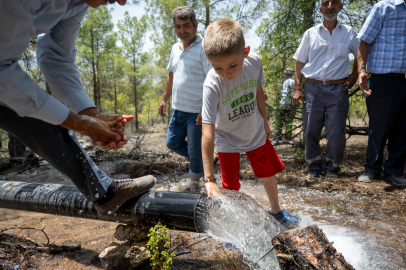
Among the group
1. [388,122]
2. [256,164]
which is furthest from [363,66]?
[256,164]

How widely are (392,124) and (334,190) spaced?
1.25 m

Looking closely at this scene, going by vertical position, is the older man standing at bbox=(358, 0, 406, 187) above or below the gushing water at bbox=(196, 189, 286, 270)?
above

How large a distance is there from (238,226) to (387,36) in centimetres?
337

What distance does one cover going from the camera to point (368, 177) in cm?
383

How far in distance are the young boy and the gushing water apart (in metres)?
0.16

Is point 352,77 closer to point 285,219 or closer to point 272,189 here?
point 272,189

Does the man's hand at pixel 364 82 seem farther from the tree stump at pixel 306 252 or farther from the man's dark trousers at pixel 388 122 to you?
the tree stump at pixel 306 252

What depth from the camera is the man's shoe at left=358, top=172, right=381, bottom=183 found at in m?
3.80

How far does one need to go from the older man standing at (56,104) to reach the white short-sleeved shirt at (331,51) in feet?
9.81

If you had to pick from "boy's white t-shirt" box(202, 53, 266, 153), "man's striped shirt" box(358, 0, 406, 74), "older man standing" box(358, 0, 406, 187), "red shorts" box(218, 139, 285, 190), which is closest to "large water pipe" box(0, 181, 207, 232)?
"red shorts" box(218, 139, 285, 190)

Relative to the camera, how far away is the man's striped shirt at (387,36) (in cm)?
359

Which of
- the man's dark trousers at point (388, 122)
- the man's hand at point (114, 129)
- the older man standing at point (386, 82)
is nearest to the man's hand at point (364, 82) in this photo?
the older man standing at point (386, 82)

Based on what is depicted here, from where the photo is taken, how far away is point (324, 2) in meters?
3.87

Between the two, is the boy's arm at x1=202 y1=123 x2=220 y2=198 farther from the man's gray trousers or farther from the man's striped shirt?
the man's striped shirt
